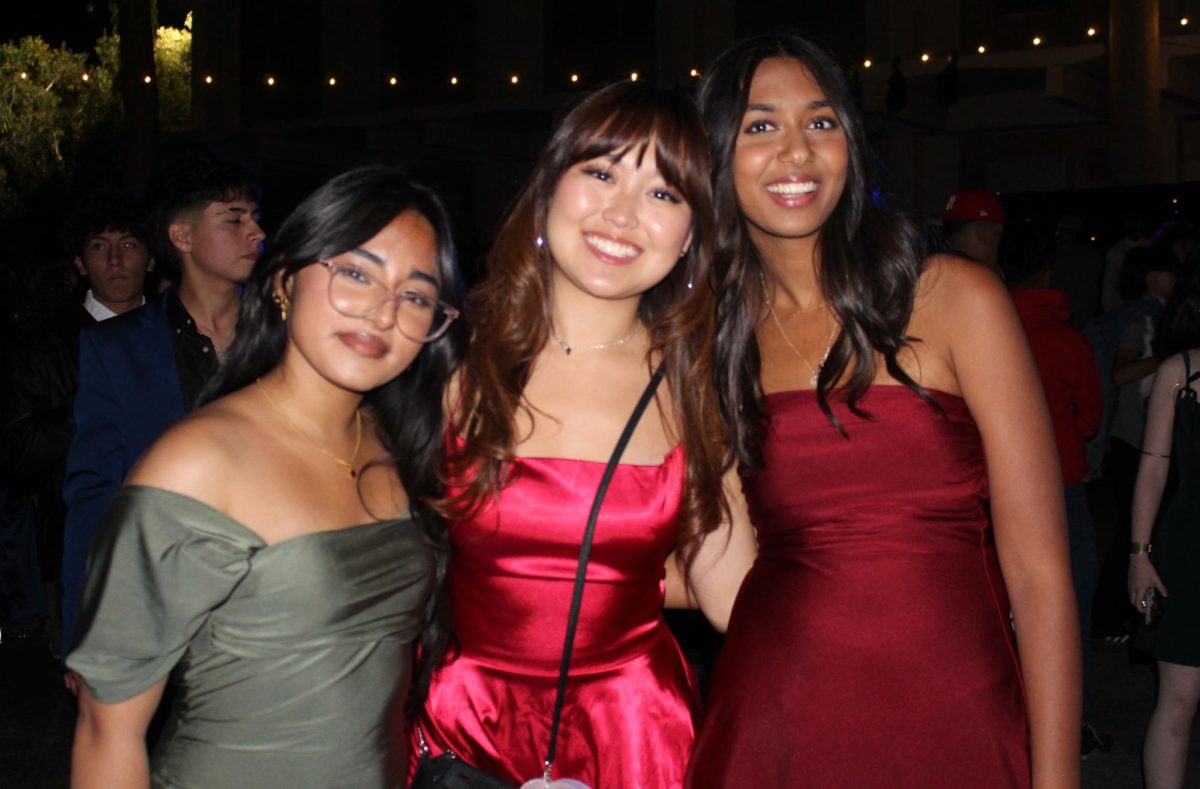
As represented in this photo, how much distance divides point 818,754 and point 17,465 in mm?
3503

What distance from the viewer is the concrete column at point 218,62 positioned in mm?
23125

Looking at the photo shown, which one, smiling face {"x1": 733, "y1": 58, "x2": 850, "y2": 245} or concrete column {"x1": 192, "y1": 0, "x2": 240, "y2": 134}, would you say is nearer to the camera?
smiling face {"x1": 733, "y1": 58, "x2": 850, "y2": 245}

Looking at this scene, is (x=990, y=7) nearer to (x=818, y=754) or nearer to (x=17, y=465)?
(x=17, y=465)

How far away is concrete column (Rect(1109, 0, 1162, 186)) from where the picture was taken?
12578 mm

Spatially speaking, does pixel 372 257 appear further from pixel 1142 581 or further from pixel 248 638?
pixel 1142 581

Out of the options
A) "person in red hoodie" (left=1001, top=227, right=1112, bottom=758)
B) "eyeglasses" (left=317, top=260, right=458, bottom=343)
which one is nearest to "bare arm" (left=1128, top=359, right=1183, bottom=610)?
"person in red hoodie" (left=1001, top=227, right=1112, bottom=758)

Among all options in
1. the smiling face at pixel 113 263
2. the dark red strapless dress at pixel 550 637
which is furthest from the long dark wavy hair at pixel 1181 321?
the smiling face at pixel 113 263

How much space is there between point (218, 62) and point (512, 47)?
707cm

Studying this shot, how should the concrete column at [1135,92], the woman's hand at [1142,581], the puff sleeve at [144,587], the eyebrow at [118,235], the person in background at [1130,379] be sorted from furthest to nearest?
the concrete column at [1135,92]
the person in background at [1130,379]
the eyebrow at [118,235]
the woman's hand at [1142,581]
the puff sleeve at [144,587]

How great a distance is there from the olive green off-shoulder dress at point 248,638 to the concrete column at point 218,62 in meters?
22.2

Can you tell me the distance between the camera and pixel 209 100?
928 inches

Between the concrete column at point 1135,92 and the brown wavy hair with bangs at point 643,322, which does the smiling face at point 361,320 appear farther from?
the concrete column at point 1135,92

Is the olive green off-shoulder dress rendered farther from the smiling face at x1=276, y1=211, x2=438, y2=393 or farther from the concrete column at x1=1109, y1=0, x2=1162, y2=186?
the concrete column at x1=1109, y1=0, x2=1162, y2=186

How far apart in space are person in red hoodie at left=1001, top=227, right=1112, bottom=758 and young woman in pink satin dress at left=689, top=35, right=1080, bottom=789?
2.98 m
